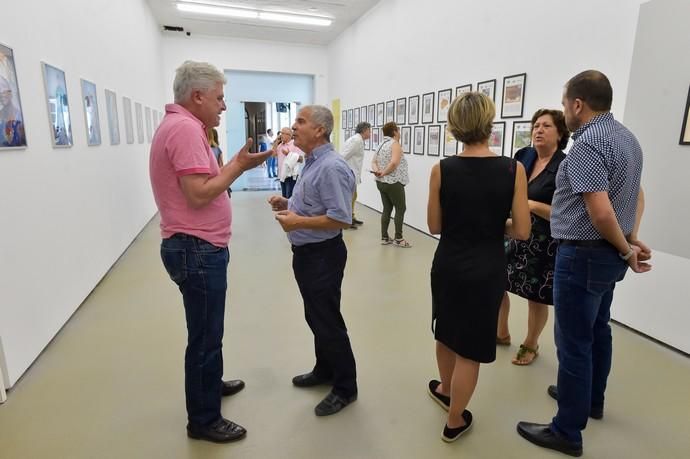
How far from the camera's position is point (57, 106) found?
3.12 m

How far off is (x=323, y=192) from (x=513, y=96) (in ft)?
10.4

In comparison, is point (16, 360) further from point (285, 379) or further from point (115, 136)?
point (115, 136)

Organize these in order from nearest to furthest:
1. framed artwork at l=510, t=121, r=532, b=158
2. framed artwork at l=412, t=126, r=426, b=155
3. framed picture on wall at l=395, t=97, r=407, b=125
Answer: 1. framed artwork at l=510, t=121, r=532, b=158
2. framed artwork at l=412, t=126, r=426, b=155
3. framed picture on wall at l=395, t=97, r=407, b=125

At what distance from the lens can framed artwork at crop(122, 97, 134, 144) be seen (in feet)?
17.9

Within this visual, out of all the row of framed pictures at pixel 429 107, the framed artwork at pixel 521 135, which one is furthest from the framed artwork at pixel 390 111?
the framed artwork at pixel 521 135

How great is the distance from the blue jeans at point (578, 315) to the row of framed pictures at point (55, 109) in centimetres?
294

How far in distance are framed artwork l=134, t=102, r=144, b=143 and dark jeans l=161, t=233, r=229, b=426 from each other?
5.35 metres

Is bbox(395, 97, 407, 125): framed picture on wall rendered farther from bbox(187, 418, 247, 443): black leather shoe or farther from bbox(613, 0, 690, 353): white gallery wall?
bbox(187, 418, 247, 443): black leather shoe

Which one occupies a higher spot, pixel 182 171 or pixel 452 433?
pixel 182 171

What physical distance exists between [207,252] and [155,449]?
3.11 feet

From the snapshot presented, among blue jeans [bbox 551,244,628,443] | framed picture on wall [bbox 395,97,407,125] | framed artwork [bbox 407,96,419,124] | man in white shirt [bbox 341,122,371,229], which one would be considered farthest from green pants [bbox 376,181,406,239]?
blue jeans [bbox 551,244,628,443]

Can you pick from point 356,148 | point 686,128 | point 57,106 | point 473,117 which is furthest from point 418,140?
point 473,117

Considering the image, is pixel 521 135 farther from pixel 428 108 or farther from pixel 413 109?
pixel 413 109

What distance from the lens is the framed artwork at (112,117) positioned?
15.1 feet
